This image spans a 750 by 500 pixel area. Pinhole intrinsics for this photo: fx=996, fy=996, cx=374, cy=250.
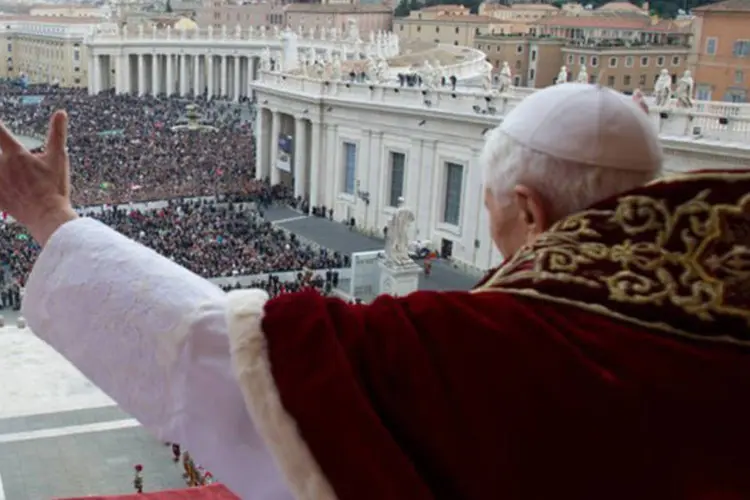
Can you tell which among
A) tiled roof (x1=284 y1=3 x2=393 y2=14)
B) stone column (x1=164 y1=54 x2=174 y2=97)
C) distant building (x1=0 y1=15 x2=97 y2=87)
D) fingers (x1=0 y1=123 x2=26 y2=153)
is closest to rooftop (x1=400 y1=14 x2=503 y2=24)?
tiled roof (x1=284 y1=3 x2=393 y2=14)

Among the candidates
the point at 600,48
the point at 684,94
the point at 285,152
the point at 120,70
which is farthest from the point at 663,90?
the point at 120,70

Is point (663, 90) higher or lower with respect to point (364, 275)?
higher

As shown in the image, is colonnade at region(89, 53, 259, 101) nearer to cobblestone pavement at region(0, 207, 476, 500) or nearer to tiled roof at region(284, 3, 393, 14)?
tiled roof at region(284, 3, 393, 14)

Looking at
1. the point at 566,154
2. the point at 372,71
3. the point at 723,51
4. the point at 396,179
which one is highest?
the point at 566,154

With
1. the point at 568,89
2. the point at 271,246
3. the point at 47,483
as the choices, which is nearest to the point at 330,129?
the point at 271,246

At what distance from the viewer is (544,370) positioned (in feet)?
4.55

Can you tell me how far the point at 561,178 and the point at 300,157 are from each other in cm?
3100

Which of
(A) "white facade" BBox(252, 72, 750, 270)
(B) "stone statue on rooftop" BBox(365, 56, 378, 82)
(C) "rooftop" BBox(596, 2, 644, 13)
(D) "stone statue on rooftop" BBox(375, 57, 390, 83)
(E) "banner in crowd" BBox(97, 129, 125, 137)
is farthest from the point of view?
(C) "rooftop" BBox(596, 2, 644, 13)

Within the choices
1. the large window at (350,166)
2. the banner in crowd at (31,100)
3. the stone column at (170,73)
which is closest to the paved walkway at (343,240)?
the large window at (350,166)

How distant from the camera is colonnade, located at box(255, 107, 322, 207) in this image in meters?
31.5

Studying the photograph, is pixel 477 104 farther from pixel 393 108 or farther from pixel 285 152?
pixel 285 152

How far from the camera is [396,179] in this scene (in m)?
28.8

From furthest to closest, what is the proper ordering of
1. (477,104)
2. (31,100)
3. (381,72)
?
1. (31,100)
2. (381,72)
3. (477,104)

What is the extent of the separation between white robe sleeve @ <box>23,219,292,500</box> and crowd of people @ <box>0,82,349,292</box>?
15.0 metres
